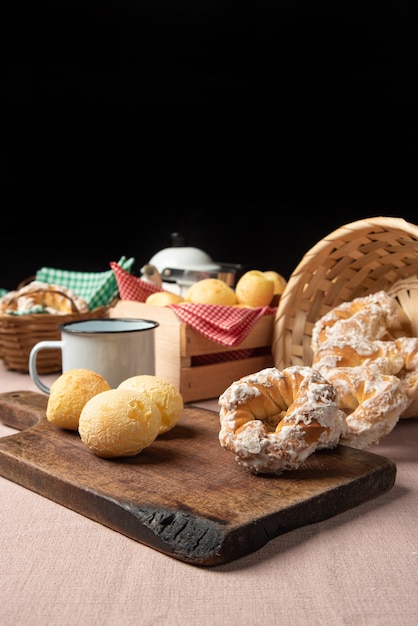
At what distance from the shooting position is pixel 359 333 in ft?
3.88

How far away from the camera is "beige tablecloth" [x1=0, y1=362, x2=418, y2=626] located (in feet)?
2.04

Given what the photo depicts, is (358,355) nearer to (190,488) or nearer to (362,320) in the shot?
(362,320)

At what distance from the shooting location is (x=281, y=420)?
0.91 m

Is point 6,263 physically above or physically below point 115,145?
below

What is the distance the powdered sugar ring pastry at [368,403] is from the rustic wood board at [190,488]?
63mm

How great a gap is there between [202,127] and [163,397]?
1646 millimetres

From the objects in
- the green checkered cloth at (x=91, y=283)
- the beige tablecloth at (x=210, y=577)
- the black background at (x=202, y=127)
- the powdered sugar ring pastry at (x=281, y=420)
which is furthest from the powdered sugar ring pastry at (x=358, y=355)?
the black background at (x=202, y=127)

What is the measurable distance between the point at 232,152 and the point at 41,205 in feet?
2.68

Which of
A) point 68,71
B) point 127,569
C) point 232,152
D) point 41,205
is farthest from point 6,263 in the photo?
point 127,569

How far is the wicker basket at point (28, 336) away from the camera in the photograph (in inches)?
60.6

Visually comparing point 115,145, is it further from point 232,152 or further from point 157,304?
point 157,304

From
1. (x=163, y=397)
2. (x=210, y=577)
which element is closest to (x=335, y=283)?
(x=163, y=397)

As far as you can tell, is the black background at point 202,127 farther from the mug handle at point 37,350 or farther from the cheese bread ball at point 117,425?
the cheese bread ball at point 117,425

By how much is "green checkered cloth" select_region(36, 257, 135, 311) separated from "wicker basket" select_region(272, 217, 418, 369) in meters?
0.50
